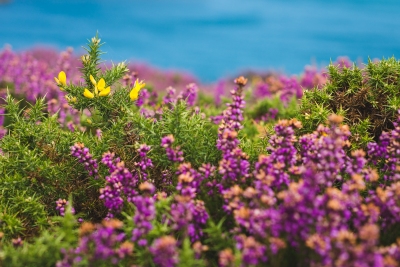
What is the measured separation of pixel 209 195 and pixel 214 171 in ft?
0.63

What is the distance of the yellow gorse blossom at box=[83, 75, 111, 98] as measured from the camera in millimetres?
4172

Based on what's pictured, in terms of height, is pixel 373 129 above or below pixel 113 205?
above

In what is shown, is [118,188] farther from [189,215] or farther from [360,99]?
[360,99]

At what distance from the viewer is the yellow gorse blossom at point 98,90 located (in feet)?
13.7

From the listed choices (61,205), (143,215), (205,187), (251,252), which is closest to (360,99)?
(205,187)

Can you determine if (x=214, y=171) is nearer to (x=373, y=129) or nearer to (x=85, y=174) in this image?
(x=85, y=174)

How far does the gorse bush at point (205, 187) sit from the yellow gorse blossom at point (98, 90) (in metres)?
0.02

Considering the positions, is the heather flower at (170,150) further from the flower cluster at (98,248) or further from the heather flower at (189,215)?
the flower cluster at (98,248)

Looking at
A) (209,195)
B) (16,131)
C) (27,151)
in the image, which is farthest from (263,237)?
(16,131)

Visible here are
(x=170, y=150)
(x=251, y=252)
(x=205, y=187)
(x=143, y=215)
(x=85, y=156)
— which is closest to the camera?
(x=251, y=252)

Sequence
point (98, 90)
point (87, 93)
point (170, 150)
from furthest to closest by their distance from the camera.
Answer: point (98, 90) < point (87, 93) < point (170, 150)

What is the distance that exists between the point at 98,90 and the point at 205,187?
4.83 ft

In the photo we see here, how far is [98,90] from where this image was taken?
4.32 meters

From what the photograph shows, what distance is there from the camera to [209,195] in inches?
140
